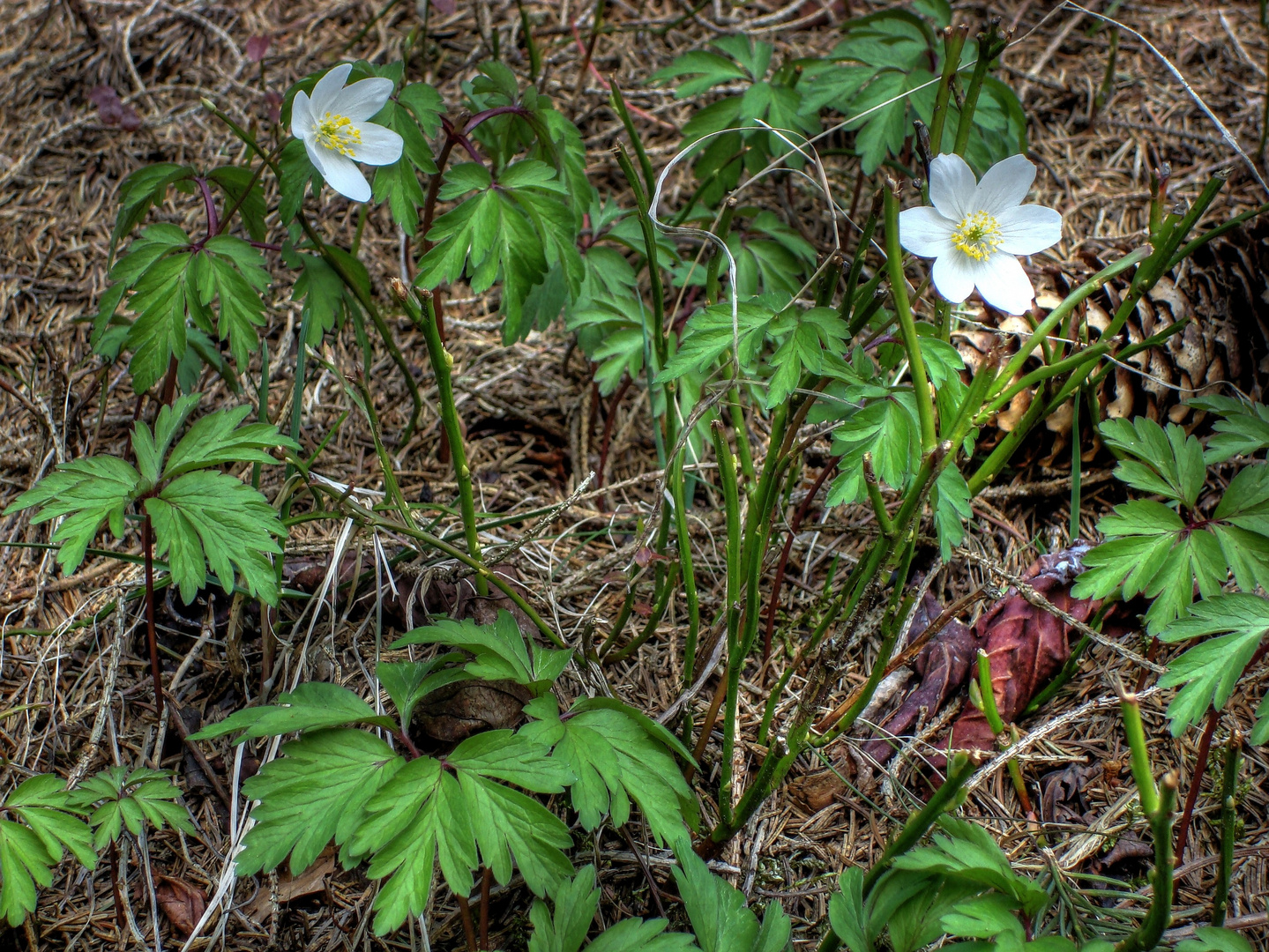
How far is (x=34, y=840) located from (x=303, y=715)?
55cm

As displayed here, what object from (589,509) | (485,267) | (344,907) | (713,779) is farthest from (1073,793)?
(485,267)

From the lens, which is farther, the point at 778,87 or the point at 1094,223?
the point at 1094,223

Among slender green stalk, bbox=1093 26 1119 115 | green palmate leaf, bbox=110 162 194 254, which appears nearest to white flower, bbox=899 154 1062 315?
green palmate leaf, bbox=110 162 194 254

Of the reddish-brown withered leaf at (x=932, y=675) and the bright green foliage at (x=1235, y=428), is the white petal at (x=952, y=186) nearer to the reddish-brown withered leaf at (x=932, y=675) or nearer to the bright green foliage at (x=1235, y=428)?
the bright green foliage at (x=1235, y=428)

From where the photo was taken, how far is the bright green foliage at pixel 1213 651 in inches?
57.3

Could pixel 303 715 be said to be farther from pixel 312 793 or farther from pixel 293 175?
pixel 293 175

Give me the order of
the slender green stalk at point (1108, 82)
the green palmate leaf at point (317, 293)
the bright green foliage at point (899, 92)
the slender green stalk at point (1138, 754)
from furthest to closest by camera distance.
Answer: the slender green stalk at point (1108, 82)
the bright green foliage at point (899, 92)
the green palmate leaf at point (317, 293)
the slender green stalk at point (1138, 754)

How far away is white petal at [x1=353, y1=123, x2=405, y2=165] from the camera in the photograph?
1892 mm

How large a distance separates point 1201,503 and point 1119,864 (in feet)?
3.18

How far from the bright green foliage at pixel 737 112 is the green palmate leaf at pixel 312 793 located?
5.95 ft

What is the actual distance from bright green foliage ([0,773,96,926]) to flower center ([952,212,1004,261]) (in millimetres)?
1926

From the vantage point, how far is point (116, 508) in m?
1.58

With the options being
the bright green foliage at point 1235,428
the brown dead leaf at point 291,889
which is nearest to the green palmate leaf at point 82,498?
the brown dead leaf at point 291,889

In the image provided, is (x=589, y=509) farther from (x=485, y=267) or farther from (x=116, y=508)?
(x=116, y=508)
